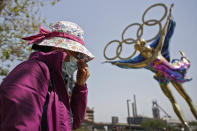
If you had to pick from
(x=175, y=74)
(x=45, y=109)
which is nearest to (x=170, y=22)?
(x=175, y=74)

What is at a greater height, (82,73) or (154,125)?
(82,73)

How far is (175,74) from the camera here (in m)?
8.97

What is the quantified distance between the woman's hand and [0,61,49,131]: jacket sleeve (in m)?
0.55

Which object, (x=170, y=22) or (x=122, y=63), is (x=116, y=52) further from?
(x=170, y=22)

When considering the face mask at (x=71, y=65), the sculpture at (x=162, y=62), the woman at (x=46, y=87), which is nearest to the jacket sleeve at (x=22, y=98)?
the woman at (x=46, y=87)

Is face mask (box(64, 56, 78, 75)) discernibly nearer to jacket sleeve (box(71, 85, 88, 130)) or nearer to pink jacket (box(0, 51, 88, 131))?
jacket sleeve (box(71, 85, 88, 130))

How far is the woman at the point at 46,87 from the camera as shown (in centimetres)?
73

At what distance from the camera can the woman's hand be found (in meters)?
1.43

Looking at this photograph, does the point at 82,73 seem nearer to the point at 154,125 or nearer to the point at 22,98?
the point at 22,98

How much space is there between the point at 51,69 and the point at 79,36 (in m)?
0.49

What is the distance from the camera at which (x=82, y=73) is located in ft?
4.71

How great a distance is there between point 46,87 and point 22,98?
0.58ft

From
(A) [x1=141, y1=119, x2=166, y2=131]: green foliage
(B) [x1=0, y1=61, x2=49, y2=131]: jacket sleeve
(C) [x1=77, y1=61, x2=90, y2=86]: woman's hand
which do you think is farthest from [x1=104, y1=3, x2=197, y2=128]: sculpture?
(A) [x1=141, y1=119, x2=166, y2=131]: green foliage

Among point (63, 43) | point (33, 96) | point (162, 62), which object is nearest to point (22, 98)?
point (33, 96)
